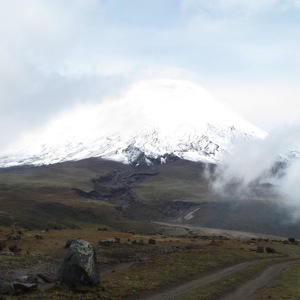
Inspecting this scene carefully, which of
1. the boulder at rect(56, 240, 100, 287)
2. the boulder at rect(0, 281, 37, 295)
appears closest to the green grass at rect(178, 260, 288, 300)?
the boulder at rect(56, 240, 100, 287)

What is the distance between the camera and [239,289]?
31859mm

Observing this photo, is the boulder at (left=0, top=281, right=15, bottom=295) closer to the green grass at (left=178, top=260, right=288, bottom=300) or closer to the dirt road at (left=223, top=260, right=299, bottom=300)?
the green grass at (left=178, top=260, right=288, bottom=300)

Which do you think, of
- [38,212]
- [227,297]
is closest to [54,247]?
[227,297]

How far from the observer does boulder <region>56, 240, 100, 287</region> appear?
27609 millimetres

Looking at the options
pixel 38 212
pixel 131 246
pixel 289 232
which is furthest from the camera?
pixel 289 232

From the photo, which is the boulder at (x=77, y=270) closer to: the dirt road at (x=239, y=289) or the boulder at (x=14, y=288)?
the boulder at (x=14, y=288)

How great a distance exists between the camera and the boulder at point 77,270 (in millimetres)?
27609

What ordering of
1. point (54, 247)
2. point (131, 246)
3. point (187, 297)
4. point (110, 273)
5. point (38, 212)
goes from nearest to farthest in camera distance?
1. point (187, 297)
2. point (110, 273)
3. point (54, 247)
4. point (131, 246)
5. point (38, 212)

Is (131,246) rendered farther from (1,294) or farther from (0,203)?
(0,203)

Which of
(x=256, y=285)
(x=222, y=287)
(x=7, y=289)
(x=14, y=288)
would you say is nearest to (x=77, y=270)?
(x=14, y=288)

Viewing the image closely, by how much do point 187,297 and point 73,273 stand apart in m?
6.78

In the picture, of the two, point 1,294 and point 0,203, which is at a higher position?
point 0,203

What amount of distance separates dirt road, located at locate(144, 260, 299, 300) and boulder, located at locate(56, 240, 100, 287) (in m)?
3.69

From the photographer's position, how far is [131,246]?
182ft
